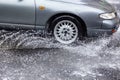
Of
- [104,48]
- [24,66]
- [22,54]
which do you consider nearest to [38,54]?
[22,54]

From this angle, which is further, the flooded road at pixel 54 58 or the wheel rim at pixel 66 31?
the wheel rim at pixel 66 31

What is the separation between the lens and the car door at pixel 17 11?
645 cm

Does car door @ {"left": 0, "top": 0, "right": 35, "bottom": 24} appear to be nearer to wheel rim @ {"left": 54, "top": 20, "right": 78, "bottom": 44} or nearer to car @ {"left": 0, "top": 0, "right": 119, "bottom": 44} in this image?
car @ {"left": 0, "top": 0, "right": 119, "bottom": 44}

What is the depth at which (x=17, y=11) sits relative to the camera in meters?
6.50

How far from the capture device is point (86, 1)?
22.5 ft

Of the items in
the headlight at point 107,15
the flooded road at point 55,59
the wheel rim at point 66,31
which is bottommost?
the flooded road at point 55,59

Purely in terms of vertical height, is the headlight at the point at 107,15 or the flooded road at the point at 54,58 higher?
the headlight at the point at 107,15

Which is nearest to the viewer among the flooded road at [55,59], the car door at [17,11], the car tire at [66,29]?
the flooded road at [55,59]

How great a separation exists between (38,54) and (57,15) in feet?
3.79

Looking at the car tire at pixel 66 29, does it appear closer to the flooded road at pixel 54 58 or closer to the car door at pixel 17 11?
the flooded road at pixel 54 58

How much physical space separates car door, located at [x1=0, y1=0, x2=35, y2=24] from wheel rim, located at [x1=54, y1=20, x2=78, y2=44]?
0.65m

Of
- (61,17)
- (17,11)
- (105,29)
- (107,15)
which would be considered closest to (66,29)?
(61,17)

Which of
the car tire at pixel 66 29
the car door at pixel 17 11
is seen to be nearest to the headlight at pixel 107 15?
the car tire at pixel 66 29

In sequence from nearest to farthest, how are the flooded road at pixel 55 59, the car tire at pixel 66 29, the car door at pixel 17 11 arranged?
the flooded road at pixel 55 59
the car door at pixel 17 11
the car tire at pixel 66 29
